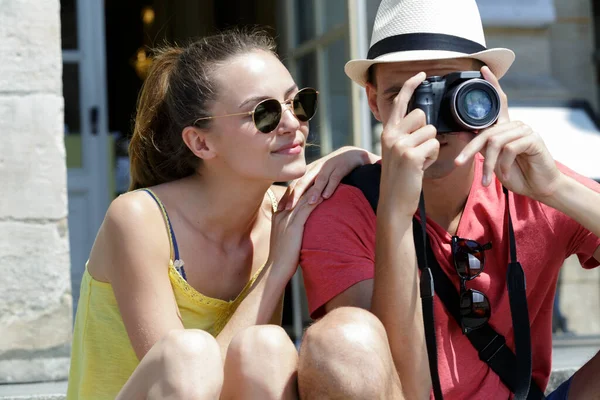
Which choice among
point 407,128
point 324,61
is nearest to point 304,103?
point 407,128

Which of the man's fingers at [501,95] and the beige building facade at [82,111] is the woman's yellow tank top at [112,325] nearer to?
the man's fingers at [501,95]

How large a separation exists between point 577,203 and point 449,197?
12.9 inches

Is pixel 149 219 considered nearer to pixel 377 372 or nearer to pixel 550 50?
pixel 377 372

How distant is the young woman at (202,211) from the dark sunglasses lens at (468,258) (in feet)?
1.19

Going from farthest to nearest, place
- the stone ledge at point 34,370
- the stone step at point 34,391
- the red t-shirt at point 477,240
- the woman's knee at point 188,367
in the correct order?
1. the stone ledge at point 34,370
2. the stone step at point 34,391
3. the red t-shirt at point 477,240
4. the woman's knee at point 188,367

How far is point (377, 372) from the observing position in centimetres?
188

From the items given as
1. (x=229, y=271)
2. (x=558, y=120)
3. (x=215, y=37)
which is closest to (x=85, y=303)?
(x=229, y=271)

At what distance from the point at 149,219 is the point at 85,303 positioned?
0.34 meters

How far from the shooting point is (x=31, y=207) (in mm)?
3406

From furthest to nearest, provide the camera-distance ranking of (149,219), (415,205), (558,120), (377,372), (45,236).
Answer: (558,120) < (45,236) < (149,219) < (415,205) < (377,372)

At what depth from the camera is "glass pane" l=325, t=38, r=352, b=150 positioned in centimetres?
432

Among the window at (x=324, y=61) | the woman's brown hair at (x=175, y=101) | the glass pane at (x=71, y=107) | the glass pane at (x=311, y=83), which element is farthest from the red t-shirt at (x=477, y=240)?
the glass pane at (x=71, y=107)

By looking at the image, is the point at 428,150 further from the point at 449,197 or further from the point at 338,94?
the point at 338,94

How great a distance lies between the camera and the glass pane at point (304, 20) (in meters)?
4.72
